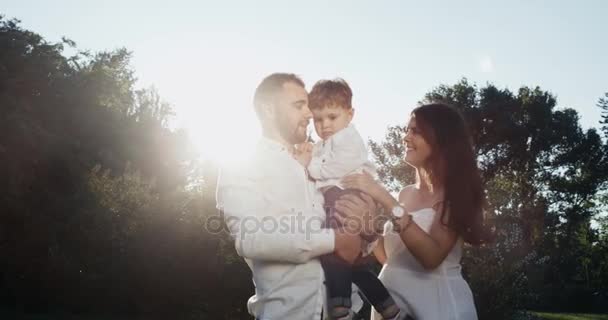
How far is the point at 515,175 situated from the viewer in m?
35.0

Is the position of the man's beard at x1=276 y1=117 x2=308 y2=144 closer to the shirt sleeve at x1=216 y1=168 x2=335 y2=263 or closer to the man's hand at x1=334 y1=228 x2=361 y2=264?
the shirt sleeve at x1=216 y1=168 x2=335 y2=263

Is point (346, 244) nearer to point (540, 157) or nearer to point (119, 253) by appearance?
point (119, 253)

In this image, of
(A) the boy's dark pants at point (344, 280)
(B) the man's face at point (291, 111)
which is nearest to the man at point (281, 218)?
(B) the man's face at point (291, 111)

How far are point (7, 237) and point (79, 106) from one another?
64.8ft

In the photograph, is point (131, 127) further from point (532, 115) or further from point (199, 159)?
point (532, 115)

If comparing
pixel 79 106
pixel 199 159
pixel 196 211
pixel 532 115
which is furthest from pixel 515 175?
pixel 79 106

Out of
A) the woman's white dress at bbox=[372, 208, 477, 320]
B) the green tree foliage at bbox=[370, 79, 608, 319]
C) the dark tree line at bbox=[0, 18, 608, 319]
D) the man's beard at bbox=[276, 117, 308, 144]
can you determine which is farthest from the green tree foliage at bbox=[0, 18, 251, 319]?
the green tree foliage at bbox=[370, 79, 608, 319]

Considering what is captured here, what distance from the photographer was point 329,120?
12.7ft

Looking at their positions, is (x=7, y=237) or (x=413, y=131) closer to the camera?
(x=413, y=131)

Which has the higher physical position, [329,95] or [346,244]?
[329,95]

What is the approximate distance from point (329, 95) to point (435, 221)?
124 cm

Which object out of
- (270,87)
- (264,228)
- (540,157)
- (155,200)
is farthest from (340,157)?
(540,157)

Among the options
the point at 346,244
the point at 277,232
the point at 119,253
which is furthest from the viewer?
the point at 119,253

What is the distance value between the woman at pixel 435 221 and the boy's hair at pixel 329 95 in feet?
2.01
